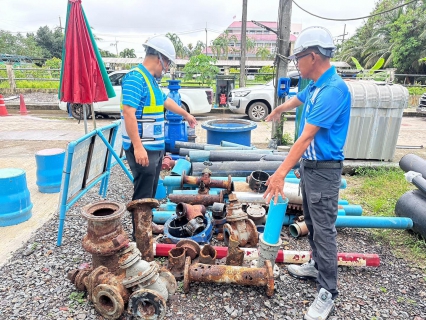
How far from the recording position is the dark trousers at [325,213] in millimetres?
2369

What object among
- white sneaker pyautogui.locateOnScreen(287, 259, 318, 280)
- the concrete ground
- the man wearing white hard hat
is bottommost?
Result: the concrete ground

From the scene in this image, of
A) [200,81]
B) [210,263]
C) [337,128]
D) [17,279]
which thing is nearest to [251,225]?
[210,263]

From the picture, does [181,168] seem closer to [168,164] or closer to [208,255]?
[168,164]

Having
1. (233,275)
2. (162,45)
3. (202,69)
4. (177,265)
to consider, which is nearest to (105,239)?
(177,265)

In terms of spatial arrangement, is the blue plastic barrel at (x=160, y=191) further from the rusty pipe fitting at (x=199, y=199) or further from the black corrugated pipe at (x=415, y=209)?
the black corrugated pipe at (x=415, y=209)

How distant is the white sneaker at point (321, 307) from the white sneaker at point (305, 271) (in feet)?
1.48

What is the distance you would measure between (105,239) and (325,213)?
1.71m

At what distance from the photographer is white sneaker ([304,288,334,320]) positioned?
2418 millimetres

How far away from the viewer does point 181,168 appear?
4.66m

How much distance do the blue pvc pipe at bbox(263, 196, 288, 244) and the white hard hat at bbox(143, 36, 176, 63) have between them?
Result: 166 cm

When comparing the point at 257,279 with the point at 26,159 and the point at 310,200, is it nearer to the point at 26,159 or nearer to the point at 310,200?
the point at 310,200

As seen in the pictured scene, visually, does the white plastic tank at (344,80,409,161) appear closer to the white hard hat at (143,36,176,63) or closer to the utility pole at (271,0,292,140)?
the utility pole at (271,0,292,140)

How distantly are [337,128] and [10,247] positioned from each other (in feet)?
11.4

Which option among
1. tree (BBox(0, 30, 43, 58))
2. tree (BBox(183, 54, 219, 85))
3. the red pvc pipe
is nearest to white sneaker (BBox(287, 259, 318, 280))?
the red pvc pipe
